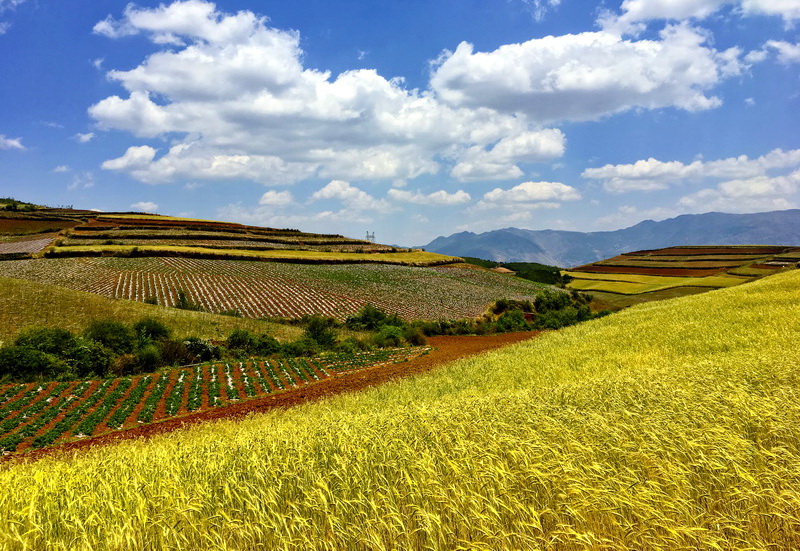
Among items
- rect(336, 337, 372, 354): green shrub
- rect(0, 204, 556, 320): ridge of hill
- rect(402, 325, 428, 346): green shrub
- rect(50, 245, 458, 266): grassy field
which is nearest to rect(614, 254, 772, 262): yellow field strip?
rect(0, 204, 556, 320): ridge of hill

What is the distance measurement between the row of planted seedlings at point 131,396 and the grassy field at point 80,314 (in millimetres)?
9275

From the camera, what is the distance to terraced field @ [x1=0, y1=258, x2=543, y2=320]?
48562 millimetres

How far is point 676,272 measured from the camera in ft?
378

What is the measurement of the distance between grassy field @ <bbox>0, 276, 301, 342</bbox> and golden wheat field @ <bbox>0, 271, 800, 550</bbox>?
1164 inches

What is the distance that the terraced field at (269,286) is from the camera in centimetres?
4856

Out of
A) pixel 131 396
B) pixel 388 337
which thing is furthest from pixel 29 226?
pixel 131 396

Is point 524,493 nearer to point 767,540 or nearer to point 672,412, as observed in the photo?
point 767,540

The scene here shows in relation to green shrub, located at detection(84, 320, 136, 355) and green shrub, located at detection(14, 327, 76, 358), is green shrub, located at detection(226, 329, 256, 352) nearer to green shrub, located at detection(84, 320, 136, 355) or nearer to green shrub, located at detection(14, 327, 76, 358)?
green shrub, located at detection(84, 320, 136, 355)

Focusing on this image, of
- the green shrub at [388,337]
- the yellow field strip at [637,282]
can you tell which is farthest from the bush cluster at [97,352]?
the yellow field strip at [637,282]

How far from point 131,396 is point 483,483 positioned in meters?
21.1

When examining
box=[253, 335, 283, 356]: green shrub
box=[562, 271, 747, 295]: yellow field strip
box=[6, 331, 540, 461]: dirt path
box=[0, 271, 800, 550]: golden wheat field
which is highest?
box=[0, 271, 800, 550]: golden wheat field

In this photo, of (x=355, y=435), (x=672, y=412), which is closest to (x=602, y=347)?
(x=672, y=412)

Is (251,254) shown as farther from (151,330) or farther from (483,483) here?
(483,483)

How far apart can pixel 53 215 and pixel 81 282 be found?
8129cm
